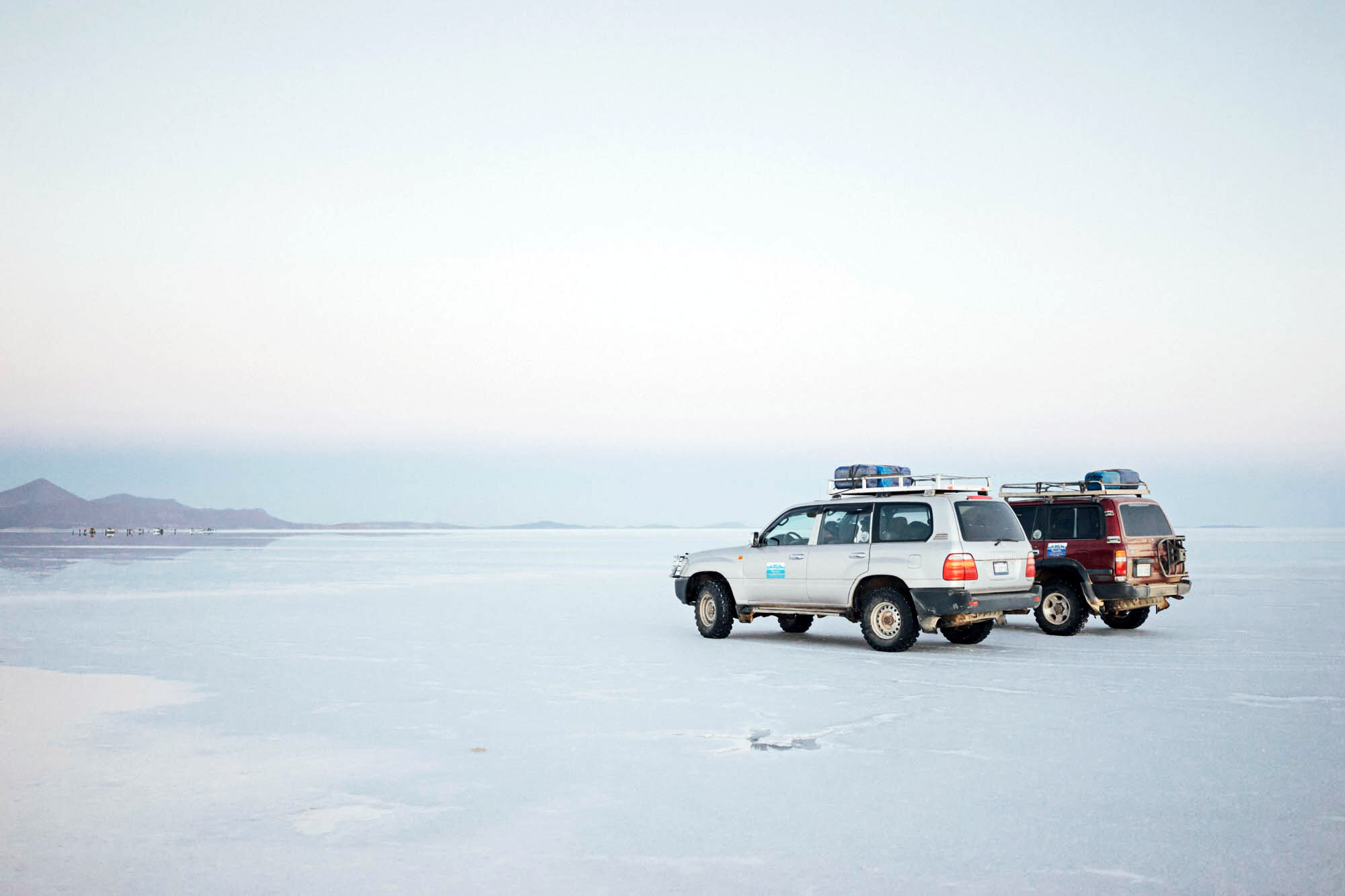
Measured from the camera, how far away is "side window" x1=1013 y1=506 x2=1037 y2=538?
1842 centimetres

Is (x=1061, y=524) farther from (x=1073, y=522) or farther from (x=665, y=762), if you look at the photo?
(x=665, y=762)

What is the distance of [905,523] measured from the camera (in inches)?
619

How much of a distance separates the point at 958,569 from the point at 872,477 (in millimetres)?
2413

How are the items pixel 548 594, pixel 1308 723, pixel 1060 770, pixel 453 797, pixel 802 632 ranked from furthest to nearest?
pixel 548 594
pixel 802 632
pixel 1308 723
pixel 1060 770
pixel 453 797

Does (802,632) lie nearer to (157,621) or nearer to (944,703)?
(944,703)

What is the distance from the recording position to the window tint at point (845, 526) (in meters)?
16.1

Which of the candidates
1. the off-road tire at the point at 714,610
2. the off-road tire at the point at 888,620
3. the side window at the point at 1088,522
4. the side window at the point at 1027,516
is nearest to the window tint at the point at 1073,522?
the side window at the point at 1088,522

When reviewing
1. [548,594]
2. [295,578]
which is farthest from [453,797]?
[295,578]

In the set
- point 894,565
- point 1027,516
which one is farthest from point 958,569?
point 1027,516

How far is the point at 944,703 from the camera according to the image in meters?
11.1

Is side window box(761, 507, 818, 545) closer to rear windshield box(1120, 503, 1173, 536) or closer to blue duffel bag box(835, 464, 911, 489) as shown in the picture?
blue duffel bag box(835, 464, 911, 489)

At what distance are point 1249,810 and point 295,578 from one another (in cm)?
2999

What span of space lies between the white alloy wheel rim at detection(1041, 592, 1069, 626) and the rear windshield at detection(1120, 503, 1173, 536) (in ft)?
4.72

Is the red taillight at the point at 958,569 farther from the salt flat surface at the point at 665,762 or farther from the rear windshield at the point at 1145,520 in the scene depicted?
the rear windshield at the point at 1145,520
